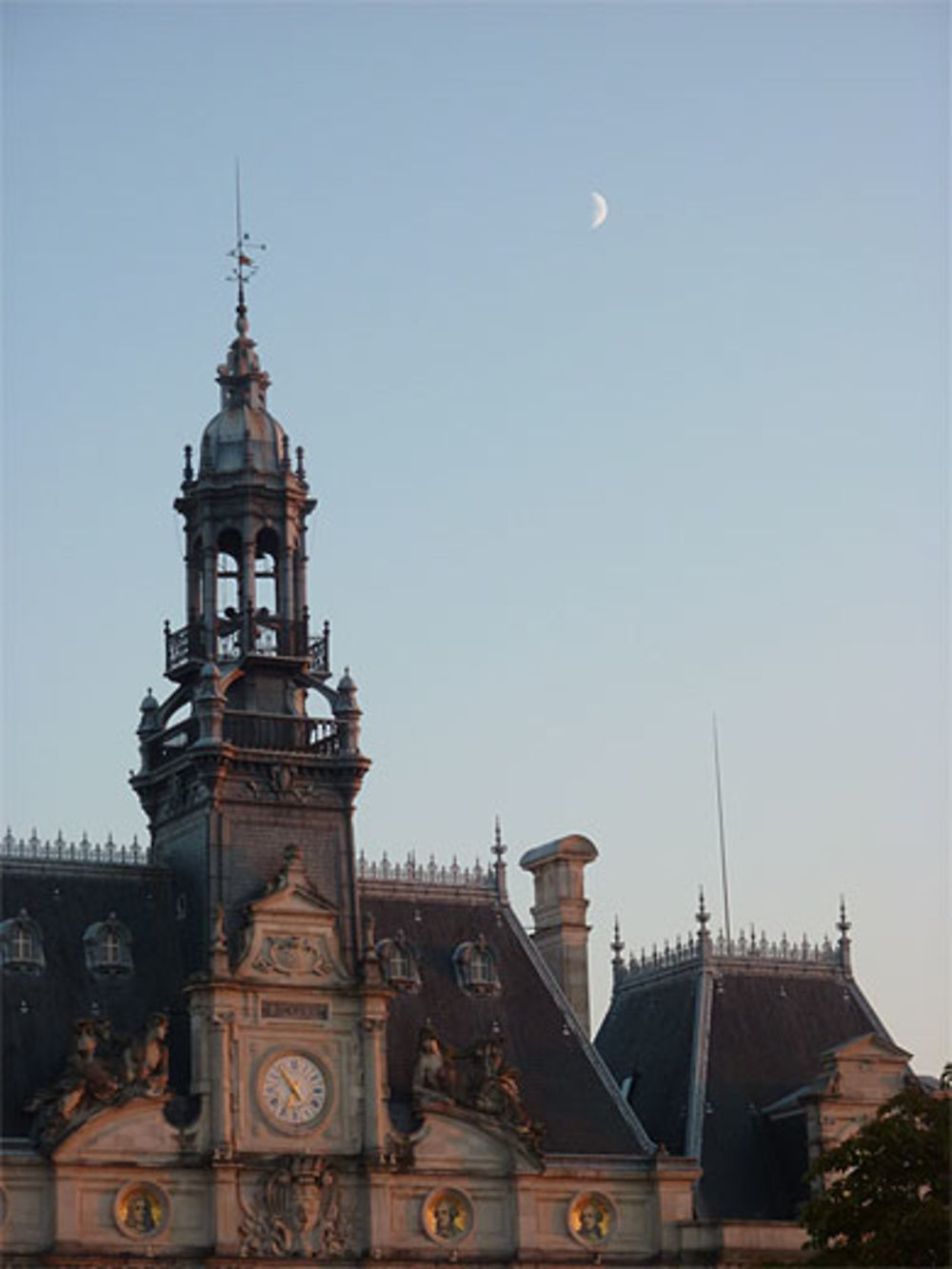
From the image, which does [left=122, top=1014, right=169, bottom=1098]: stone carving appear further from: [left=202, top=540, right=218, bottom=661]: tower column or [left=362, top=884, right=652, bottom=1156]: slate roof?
[left=202, top=540, right=218, bottom=661]: tower column

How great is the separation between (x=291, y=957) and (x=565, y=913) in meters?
15.1

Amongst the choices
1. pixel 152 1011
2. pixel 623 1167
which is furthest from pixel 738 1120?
pixel 152 1011

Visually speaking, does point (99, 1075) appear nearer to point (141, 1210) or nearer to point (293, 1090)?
point (141, 1210)

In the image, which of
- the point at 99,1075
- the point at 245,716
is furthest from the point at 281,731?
the point at 99,1075

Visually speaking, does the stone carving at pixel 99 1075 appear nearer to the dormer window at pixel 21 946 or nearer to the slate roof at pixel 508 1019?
the dormer window at pixel 21 946

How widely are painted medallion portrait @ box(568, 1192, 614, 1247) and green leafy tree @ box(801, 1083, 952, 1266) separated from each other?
9871mm

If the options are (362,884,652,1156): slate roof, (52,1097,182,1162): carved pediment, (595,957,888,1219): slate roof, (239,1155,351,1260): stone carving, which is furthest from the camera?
(595,957,888,1219): slate roof

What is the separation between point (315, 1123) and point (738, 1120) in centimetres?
1622

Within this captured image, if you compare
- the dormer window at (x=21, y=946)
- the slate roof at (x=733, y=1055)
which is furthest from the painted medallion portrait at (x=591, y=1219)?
the dormer window at (x=21, y=946)

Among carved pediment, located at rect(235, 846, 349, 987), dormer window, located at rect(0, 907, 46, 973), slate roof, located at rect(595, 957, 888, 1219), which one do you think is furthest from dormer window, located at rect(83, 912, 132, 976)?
slate roof, located at rect(595, 957, 888, 1219)

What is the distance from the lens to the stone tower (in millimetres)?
98438

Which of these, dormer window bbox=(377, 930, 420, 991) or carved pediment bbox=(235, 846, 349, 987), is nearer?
carved pediment bbox=(235, 846, 349, 987)

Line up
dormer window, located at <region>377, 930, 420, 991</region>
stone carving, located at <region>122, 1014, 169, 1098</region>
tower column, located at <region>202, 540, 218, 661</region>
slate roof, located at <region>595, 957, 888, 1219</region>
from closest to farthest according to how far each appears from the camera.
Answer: stone carving, located at <region>122, 1014, 169, 1098</region>
dormer window, located at <region>377, 930, 420, 991</region>
tower column, located at <region>202, 540, 218, 661</region>
slate roof, located at <region>595, 957, 888, 1219</region>

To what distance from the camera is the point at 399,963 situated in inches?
4001
